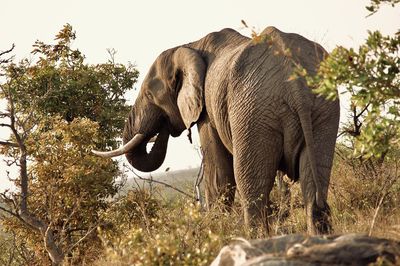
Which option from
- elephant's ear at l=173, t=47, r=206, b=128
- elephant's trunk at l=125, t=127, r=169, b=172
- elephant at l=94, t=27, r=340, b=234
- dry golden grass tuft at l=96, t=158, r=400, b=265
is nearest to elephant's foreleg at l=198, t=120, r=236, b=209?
elephant at l=94, t=27, r=340, b=234

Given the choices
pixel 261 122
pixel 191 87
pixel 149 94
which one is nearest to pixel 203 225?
pixel 261 122

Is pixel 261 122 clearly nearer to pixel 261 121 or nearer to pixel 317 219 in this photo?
pixel 261 121

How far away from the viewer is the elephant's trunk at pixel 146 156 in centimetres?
1386

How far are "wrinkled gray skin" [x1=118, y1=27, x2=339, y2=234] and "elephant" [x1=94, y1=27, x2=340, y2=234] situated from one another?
0.5 inches

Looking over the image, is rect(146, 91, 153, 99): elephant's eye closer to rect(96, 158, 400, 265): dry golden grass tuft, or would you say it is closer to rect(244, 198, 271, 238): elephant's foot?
rect(96, 158, 400, 265): dry golden grass tuft

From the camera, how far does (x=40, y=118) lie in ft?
61.8

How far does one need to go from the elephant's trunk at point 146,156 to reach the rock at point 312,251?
7.71 m

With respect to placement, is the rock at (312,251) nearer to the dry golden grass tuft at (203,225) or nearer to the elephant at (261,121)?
the dry golden grass tuft at (203,225)

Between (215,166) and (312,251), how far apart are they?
5.70m

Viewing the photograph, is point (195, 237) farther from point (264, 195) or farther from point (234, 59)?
point (234, 59)

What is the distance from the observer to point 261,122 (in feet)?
32.3

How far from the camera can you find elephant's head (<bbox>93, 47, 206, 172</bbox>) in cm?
1165

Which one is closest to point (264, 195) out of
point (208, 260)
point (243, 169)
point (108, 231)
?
point (243, 169)

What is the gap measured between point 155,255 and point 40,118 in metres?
12.1
